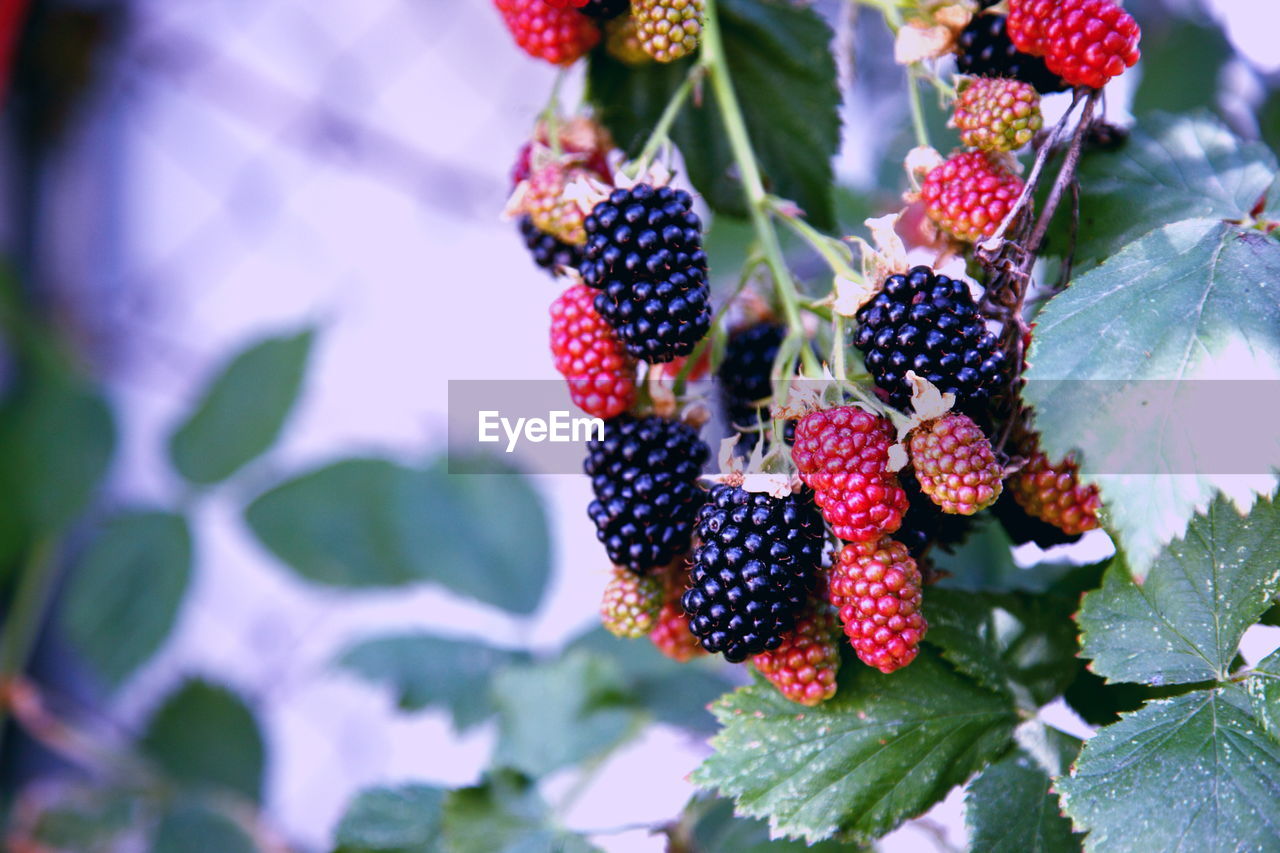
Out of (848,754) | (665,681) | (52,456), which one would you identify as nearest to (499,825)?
(665,681)

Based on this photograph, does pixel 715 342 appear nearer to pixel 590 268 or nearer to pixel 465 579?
pixel 590 268

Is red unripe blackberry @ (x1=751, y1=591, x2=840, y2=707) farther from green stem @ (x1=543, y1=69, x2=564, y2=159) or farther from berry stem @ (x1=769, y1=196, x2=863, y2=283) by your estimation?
green stem @ (x1=543, y1=69, x2=564, y2=159)

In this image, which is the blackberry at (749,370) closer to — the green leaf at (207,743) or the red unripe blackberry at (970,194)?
the red unripe blackberry at (970,194)

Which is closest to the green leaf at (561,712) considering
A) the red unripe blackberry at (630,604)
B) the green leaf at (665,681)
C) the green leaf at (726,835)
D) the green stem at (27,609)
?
the green leaf at (665,681)

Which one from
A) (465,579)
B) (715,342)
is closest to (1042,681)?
(715,342)

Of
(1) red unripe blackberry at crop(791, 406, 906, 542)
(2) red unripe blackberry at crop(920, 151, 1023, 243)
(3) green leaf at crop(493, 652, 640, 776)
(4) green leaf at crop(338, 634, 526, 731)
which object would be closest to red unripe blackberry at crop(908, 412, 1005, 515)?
(1) red unripe blackberry at crop(791, 406, 906, 542)

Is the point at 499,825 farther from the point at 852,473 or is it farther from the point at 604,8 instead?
the point at 604,8
